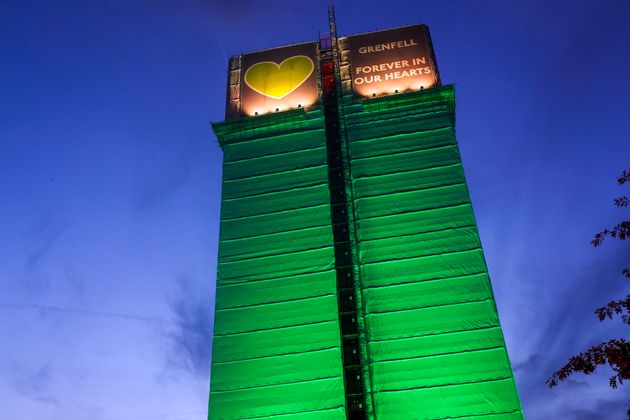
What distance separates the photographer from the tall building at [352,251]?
35.9 metres

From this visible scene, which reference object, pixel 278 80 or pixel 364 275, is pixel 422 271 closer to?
pixel 364 275

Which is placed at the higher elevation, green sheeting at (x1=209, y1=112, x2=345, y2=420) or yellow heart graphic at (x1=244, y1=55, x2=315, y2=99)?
yellow heart graphic at (x1=244, y1=55, x2=315, y2=99)

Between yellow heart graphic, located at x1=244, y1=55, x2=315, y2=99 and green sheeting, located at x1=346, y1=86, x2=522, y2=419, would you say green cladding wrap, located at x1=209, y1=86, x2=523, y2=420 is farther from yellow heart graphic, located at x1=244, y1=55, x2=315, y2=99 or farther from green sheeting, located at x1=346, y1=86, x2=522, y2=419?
yellow heart graphic, located at x1=244, y1=55, x2=315, y2=99

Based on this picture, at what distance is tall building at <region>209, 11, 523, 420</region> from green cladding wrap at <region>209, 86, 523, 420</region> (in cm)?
9

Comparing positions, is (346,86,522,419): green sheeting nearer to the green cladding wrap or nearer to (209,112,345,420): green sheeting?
the green cladding wrap

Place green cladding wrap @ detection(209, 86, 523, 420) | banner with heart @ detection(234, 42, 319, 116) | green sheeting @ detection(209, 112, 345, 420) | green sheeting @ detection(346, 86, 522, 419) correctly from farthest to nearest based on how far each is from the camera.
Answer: banner with heart @ detection(234, 42, 319, 116), green sheeting @ detection(209, 112, 345, 420), green cladding wrap @ detection(209, 86, 523, 420), green sheeting @ detection(346, 86, 522, 419)

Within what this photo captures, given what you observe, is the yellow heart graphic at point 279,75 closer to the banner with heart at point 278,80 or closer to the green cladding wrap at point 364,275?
the banner with heart at point 278,80

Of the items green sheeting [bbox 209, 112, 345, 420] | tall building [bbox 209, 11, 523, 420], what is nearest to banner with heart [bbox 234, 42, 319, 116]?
tall building [bbox 209, 11, 523, 420]

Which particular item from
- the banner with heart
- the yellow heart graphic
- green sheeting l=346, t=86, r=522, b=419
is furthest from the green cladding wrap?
the yellow heart graphic

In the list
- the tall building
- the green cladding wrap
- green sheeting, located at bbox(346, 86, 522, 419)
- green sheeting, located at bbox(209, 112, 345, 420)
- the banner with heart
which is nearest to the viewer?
green sheeting, located at bbox(346, 86, 522, 419)

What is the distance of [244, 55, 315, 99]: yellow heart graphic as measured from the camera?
51.3m

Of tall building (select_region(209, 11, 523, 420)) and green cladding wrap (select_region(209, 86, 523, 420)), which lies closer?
green cladding wrap (select_region(209, 86, 523, 420))

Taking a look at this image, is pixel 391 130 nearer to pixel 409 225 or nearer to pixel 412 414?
pixel 409 225

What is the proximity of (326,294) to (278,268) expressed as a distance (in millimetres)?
4289
